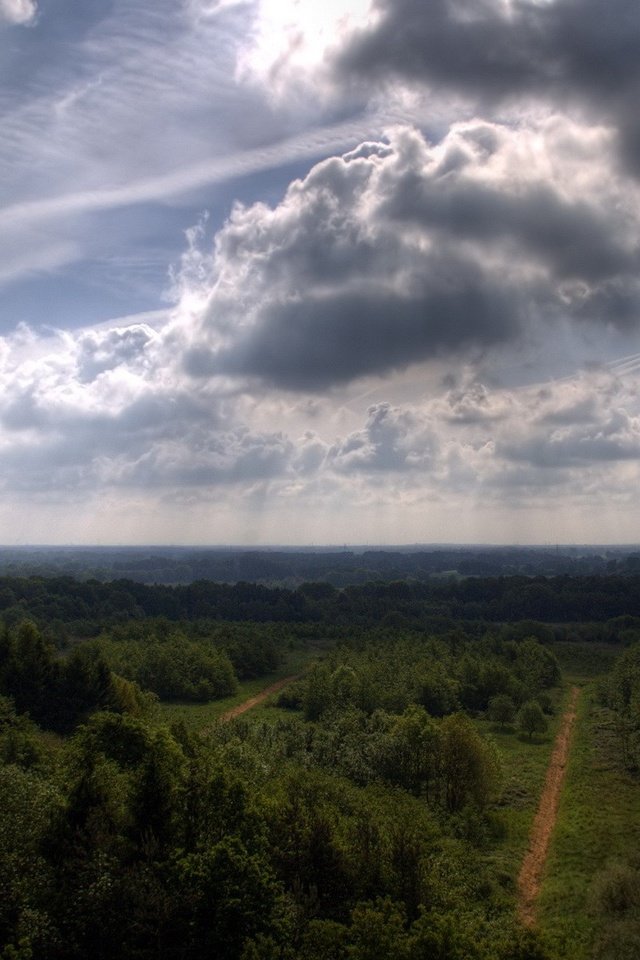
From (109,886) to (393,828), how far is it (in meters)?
12.6

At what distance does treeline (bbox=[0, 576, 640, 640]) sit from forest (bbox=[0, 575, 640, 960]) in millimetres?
51980

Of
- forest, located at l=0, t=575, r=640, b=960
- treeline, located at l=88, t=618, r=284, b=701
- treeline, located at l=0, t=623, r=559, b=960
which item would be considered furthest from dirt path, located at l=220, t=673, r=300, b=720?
treeline, located at l=0, t=623, r=559, b=960

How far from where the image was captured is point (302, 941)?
70.6ft

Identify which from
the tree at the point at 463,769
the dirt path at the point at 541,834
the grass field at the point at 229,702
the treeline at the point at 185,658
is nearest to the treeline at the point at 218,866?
the dirt path at the point at 541,834

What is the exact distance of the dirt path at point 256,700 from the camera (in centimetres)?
7837

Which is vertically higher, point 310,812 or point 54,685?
point 310,812

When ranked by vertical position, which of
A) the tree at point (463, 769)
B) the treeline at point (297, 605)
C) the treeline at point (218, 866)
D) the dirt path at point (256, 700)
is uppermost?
the treeline at point (218, 866)

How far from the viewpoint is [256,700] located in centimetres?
8806

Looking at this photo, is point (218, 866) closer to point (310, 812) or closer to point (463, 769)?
point (310, 812)

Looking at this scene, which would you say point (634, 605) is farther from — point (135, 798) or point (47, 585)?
point (135, 798)

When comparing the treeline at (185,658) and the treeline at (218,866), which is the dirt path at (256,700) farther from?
the treeline at (218,866)

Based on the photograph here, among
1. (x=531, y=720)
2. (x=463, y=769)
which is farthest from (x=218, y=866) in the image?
(x=531, y=720)

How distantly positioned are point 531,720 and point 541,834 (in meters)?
27.3

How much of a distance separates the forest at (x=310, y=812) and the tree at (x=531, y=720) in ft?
1.12
